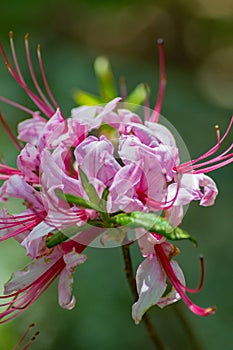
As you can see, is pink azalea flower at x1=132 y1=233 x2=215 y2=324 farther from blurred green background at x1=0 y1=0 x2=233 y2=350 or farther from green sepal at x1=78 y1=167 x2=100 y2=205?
blurred green background at x1=0 y1=0 x2=233 y2=350

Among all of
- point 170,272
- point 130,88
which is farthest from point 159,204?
point 130,88

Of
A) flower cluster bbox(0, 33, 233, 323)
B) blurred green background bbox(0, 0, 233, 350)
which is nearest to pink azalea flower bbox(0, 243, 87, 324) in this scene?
flower cluster bbox(0, 33, 233, 323)

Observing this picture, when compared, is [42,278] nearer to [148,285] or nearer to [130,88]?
[148,285]

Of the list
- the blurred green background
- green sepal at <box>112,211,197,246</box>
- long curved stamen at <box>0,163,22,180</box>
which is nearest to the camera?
green sepal at <box>112,211,197,246</box>

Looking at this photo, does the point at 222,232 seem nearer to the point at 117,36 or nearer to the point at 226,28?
the point at 226,28

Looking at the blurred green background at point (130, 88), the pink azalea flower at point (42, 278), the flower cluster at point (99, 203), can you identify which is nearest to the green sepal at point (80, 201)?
the flower cluster at point (99, 203)
